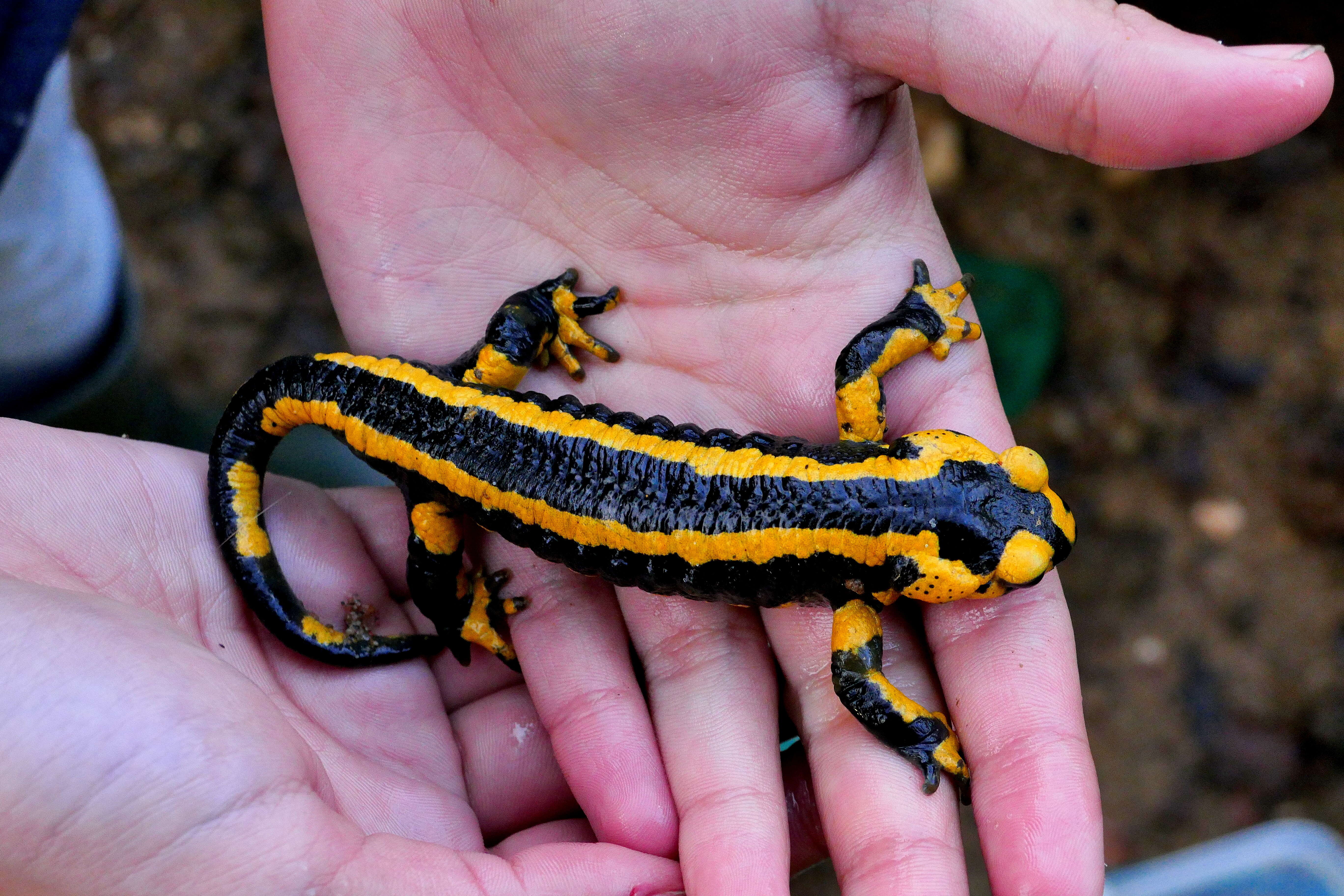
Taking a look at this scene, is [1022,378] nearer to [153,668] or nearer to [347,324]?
[347,324]

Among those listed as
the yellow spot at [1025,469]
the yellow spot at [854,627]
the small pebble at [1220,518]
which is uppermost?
the yellow spot at [1025,469]

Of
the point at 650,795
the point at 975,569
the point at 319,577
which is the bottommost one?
the point at 650,795

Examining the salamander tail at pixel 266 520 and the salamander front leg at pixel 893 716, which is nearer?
the salamander front leg at pixel 893 716

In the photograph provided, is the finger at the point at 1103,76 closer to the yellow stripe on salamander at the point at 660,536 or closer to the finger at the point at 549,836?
the yellow stripe on salamander at the point at 660,536

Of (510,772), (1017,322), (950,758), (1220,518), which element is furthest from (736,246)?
(1220,518)

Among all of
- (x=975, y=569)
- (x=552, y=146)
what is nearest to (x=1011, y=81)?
(x=975, y=569)

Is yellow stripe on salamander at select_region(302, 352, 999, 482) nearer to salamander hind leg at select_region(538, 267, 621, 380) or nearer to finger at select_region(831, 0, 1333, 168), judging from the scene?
salamander hind leg at select_region(538, 267, 621, 380)

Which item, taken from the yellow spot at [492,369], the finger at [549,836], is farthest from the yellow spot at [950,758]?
the yellow spot at [492,369]
